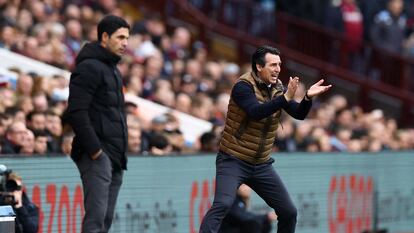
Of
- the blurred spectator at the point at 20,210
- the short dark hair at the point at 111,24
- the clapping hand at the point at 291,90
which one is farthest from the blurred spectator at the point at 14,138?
the clapping hand at the point at 291,90

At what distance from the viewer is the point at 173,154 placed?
45.6 ft

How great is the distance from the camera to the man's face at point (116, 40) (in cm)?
1106

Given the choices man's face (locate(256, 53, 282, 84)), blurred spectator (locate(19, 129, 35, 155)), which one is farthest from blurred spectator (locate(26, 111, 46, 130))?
man's face (locate(256, 53, 282, 84))

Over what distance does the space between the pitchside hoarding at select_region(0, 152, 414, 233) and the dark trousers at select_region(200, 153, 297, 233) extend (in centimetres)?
208

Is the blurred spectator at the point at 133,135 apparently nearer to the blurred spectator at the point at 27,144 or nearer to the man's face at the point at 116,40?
the blurred spectator at the point at 27,144

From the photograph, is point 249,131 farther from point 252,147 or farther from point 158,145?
point 158,145

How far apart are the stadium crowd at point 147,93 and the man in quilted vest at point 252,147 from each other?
2610mm

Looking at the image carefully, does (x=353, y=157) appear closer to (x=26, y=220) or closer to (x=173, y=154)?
(x=173, y=154)

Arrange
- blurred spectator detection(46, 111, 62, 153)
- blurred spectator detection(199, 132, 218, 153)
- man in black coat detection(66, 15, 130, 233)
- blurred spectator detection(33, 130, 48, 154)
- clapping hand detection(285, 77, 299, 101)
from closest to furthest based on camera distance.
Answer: clapping hand detection(285, 77, 299, 101) → man in black coat detection(66, 15, 130, 233) → blurred spectator detection(33, 130, 48, 154) → blurred spectator detection(46, 111, 62, 153) → blurred spectator detection(199, 132, 218, 153)

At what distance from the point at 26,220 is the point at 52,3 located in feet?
30.8

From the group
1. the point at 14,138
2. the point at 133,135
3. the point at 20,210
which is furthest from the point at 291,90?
the point at 133,135

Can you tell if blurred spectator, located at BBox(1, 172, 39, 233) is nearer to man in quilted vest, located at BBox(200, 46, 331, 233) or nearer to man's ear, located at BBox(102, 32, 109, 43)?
man's ear, located at BBox(102, 32, 109, 43)

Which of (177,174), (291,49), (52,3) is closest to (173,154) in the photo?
(177,174)

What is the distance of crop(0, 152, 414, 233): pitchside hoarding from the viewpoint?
40.5 feet
